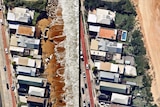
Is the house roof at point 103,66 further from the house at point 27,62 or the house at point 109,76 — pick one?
the house at point 27,62

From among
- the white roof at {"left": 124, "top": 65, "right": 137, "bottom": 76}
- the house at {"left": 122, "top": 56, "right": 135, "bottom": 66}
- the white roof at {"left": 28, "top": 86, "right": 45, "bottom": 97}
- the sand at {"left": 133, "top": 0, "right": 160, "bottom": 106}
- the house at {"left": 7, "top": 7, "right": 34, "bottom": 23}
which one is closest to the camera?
the white roof at {"left": 28, "top": 86, "right": 45, "bottom": 97}

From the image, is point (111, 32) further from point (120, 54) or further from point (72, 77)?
A: point (72, 77)

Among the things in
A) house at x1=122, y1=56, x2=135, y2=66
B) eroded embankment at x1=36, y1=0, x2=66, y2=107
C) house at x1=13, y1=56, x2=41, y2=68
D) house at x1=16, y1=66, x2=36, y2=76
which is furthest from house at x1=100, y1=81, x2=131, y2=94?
house at x1=16, y1=66, x2=36, y2=76

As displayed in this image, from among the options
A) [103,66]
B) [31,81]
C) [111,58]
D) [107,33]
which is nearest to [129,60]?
[111,58]

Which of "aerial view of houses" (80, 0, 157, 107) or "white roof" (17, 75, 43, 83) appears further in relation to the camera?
"aerial view of houses" (80, 0, 157, 107)

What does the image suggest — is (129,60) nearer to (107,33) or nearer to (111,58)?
(111,58)

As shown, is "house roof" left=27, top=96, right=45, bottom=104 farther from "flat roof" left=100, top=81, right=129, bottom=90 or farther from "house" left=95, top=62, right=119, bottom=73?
"house" left=95, top=62, right=119, bottom=73
